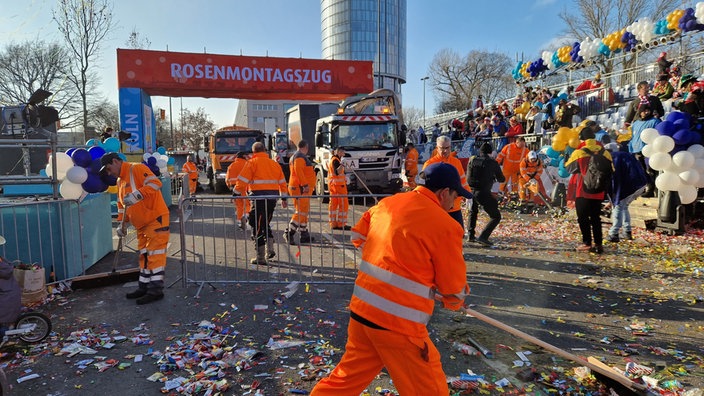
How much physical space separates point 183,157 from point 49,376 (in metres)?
28.5

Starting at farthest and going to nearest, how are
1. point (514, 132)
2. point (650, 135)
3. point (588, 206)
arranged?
point (514, 132) < point (650, 135) < point (588, 206)

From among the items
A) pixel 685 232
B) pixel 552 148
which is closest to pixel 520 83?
pixel 552 148

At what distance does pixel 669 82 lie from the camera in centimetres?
1135

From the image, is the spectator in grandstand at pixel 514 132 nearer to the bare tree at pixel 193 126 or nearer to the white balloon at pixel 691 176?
the white balloon at pixel 691 176

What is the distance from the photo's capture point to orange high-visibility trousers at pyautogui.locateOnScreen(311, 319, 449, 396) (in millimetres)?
2242

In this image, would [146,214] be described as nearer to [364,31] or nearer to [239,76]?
[239,76]

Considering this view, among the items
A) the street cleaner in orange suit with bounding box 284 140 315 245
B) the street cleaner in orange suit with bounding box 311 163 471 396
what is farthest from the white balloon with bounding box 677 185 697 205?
the street cleaner in orange suit with bounding box 311 163 471 396

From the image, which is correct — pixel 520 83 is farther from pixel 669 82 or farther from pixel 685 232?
pixel 685 232

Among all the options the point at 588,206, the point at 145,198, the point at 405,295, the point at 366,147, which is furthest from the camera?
the point at 366,147

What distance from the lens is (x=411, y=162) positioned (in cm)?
1434

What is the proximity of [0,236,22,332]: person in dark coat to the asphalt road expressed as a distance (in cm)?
36

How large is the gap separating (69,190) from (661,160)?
8956 millimetres

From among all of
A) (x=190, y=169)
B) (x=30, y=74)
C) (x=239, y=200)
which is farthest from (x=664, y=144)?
(x=30, y=74)

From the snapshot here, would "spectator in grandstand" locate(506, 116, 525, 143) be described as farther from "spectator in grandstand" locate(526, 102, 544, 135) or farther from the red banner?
the red banner
